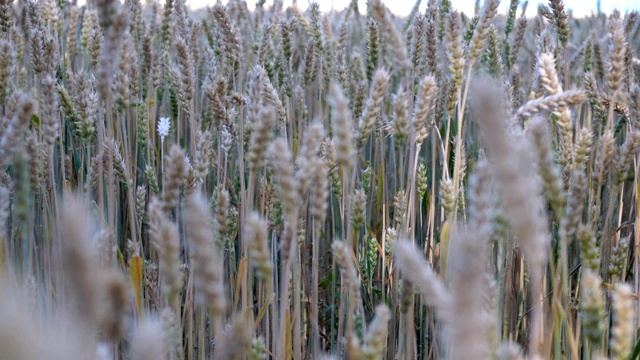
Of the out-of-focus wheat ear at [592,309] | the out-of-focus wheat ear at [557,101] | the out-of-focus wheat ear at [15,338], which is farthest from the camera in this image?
the out-of-focus wheat ear at [557,101]

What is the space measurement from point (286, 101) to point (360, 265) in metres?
0.84

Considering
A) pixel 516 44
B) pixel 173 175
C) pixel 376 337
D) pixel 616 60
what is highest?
pixel 516 44

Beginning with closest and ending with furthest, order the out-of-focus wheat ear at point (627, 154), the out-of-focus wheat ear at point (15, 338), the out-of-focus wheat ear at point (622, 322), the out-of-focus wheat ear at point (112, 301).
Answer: the out-of-focus wheat ear at point (15, 338)
the out-of-focus wheat ear at point (112, 301)
the out-of-focus wheat ear at point (622, 322)
the out-of-focus wheat ear at point (627, 154)

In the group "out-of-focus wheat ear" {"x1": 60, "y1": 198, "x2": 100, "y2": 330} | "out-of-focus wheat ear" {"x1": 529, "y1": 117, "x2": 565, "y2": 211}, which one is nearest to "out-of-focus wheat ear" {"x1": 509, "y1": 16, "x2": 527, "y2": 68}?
"out-of-focus wheat ear" {"x1": 529, "y1": 117, "x2": 565, "y2": 211}

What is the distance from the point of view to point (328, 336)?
2.04 metres

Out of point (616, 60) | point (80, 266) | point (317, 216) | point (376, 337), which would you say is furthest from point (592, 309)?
point (616, 60)

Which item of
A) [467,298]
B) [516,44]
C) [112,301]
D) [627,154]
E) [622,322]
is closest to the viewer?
[467,298]

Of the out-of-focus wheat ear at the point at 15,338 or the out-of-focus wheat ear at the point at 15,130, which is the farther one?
the out-of-focus wheat ear at the point at 15,130

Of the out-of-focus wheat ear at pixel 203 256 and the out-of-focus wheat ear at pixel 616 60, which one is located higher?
the out-of-focus wheat ear at pixel 616 60

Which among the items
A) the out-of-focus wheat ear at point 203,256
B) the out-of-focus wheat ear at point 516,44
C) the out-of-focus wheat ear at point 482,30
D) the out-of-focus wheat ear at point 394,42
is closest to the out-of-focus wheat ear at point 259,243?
the out-of-focus wheat ear at point 203,256

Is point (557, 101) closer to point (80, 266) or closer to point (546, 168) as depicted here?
point (546, 168)

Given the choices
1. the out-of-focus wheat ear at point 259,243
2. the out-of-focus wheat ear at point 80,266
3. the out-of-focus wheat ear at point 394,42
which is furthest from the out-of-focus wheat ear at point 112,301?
the out-of-focus wheat ear at point 394,42

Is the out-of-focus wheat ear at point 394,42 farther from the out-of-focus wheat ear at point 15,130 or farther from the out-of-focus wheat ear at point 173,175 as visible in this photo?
the out-of-focus wheat ear at point 15,130

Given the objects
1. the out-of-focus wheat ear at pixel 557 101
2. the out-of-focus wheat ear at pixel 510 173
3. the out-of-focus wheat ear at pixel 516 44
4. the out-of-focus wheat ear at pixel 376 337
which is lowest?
the out-of-focus wheat ear at pixel 376 337
